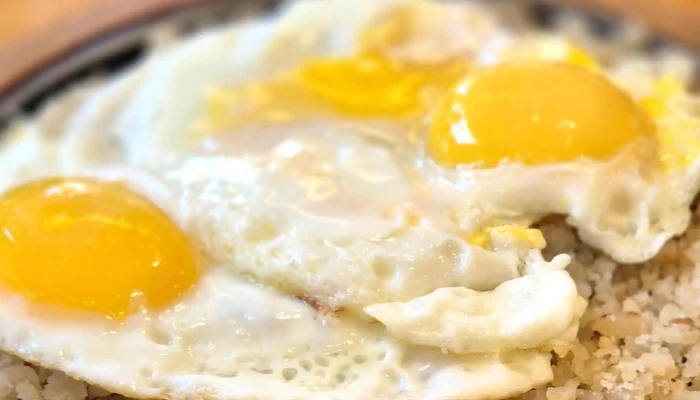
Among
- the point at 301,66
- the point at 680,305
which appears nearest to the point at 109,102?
the point at 301,66

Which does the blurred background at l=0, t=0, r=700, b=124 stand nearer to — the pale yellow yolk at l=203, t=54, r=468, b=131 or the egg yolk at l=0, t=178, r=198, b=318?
the pale yellow yolk at l=203, t=54, r=468, b=131

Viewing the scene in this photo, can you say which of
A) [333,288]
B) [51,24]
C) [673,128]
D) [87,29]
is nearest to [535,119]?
[673,128]

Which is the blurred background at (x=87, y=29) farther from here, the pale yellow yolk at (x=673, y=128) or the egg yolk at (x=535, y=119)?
the egg yolk at (x=535, y=119)

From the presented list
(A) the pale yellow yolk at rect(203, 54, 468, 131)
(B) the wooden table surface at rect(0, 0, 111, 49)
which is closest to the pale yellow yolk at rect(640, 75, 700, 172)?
(A) the pale yellow yolk at rect(203, 54, 468, 131)

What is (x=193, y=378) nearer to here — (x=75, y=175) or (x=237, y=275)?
(x=237, y=275)

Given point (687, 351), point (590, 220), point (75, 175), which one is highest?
point (75, 175)

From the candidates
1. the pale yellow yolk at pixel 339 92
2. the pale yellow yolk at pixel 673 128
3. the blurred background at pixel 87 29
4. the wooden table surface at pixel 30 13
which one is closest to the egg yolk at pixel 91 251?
the pale yellow yolk at pixel 339 92
